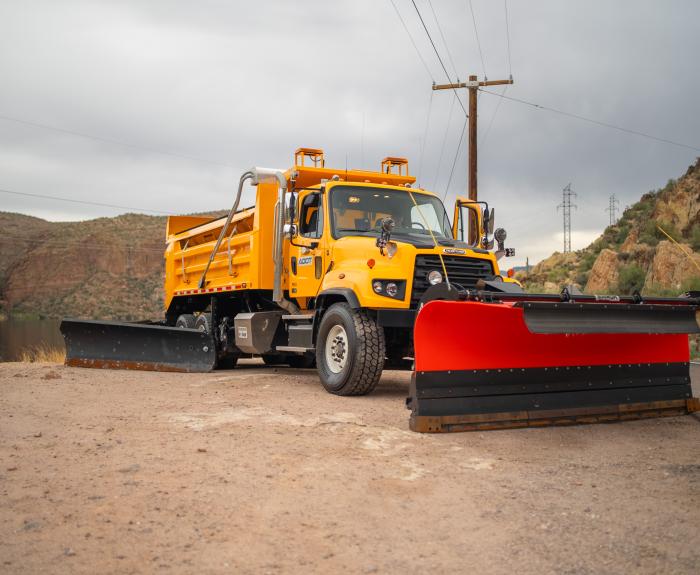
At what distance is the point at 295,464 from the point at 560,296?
289cm

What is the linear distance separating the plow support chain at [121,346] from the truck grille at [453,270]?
16.1 feet

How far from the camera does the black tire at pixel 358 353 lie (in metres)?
7.73

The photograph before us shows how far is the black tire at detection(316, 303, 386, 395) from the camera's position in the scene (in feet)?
25.4

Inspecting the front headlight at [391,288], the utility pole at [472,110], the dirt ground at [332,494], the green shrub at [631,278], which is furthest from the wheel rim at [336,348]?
the green shrub at [631,278]

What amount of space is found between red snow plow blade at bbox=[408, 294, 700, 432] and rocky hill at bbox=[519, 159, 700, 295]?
1506cm

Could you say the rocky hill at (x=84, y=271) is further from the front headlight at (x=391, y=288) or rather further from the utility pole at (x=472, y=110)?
the front headlight at (x=391, y=288)

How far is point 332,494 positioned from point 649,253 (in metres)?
25.5

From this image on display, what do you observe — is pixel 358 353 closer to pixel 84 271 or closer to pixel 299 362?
pixel 299 362

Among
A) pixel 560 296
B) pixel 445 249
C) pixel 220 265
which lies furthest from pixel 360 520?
pixel 220 265

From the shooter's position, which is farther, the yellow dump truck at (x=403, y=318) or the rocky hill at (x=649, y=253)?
the rocky hill at (x=649, y=253)

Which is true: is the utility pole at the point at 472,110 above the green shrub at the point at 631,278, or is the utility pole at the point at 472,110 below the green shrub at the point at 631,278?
above

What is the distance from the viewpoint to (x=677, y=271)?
23.0m

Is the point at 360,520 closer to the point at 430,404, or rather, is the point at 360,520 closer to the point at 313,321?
the point at 430,404

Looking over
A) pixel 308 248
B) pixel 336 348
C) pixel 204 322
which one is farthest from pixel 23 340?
pixel 336 348
